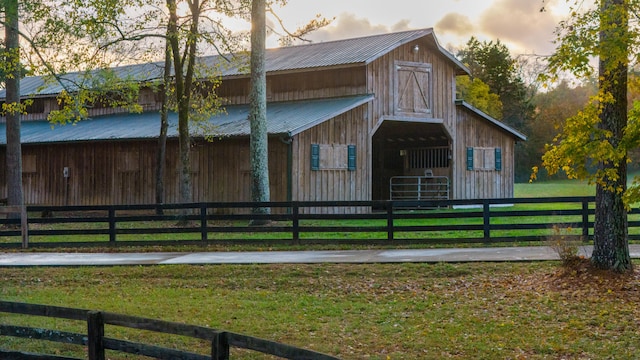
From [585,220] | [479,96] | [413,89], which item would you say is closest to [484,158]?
[413,89]

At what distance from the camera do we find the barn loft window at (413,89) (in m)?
33.0

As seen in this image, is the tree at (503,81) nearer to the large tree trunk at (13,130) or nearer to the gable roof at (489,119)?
the gable roof at (489,119)

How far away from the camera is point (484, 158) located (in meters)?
35.5

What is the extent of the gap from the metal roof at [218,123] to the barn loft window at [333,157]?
1.11 m

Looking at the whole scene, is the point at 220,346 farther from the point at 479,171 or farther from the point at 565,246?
the point at 479,171

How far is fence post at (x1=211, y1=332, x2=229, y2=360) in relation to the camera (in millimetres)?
7078

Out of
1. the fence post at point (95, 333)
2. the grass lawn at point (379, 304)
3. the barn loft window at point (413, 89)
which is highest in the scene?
the barn loft window at point (413, 89)

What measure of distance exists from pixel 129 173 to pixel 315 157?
8617 millimetres

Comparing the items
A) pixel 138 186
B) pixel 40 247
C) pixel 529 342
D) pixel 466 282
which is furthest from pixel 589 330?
pixel 138 186

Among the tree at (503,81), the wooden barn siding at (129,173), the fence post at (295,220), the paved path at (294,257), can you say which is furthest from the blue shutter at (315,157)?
the tree at (503,81)

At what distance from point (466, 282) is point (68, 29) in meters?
14.6

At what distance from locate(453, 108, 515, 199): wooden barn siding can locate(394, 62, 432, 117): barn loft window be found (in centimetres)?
200

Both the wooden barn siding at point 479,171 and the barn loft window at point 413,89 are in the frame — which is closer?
the barn loft window at point 413,89

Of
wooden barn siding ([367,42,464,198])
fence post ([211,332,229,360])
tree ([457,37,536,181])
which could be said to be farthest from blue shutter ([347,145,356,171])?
tree ([457,37,536,181])
